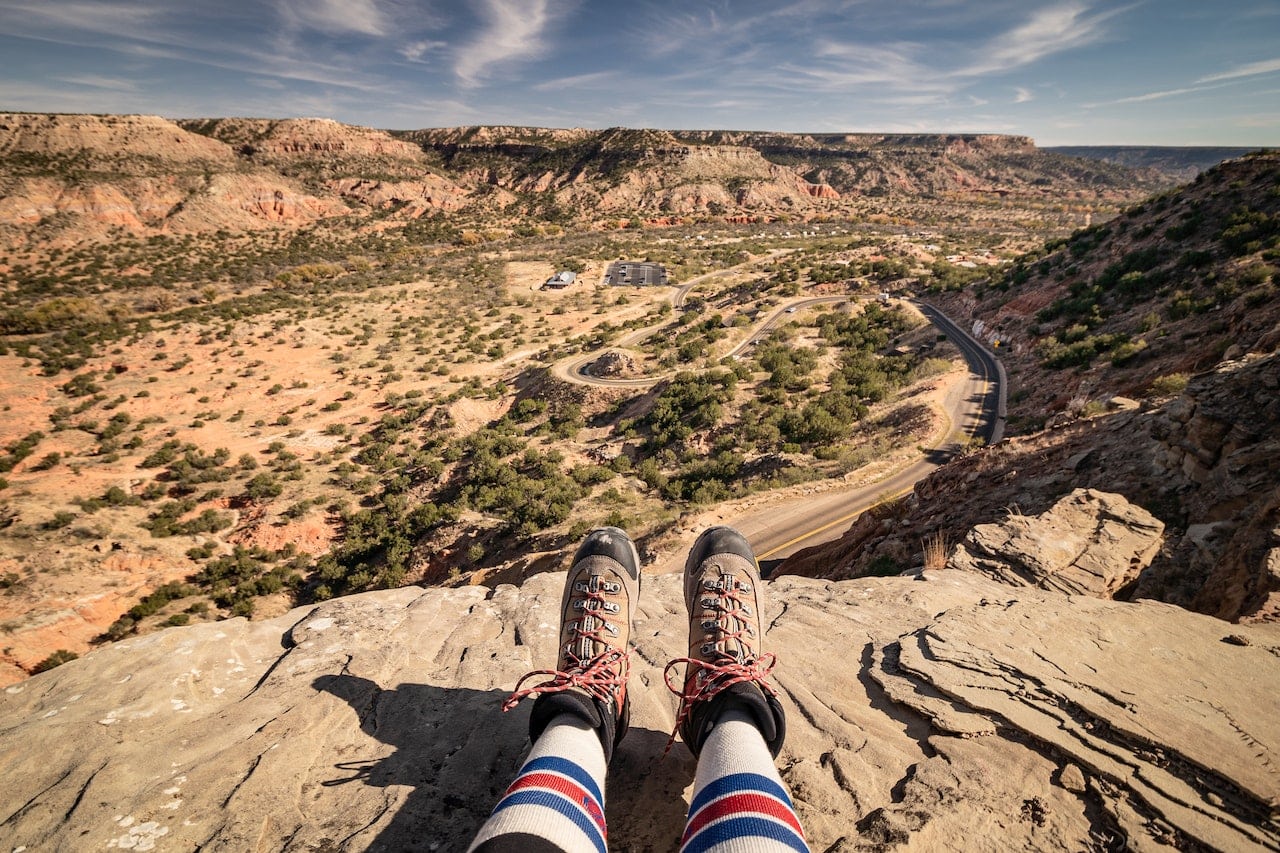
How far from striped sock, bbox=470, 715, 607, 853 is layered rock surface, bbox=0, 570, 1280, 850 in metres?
0.71

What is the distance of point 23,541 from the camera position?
717 inches

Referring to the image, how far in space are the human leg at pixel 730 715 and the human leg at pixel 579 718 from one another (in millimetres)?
545

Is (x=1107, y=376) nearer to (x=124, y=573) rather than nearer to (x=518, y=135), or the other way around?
(x=124, y=573)

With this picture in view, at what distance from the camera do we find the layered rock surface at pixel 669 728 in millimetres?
3037

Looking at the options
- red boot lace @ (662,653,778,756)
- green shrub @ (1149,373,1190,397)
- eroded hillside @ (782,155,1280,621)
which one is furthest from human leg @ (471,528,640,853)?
green shrub @ (1149,373,1190,397)

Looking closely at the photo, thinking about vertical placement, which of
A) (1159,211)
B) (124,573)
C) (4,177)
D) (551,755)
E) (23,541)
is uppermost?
(4,177)

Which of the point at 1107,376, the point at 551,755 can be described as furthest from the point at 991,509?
the point at 1107,376

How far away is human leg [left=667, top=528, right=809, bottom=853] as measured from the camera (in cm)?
249

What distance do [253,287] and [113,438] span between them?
128 ft

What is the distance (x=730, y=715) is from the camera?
3488mm

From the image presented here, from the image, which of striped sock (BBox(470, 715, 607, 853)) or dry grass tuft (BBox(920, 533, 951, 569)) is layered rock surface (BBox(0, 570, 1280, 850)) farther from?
dry grass tuft (BBox(920, 533, 951, 569))

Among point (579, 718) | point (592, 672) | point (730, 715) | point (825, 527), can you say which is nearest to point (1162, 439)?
point (825, 527)

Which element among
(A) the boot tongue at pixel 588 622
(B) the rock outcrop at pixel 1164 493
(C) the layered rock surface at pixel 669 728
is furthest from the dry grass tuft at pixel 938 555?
(A) the boot tongue at pixel 588 622

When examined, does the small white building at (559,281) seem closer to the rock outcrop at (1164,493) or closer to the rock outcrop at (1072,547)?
the rock outcrop at (1164,493)
